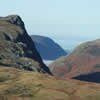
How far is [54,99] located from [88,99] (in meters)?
16.4

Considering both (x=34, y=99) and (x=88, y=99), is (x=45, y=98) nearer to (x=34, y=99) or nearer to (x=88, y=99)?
(x=34, y=99)

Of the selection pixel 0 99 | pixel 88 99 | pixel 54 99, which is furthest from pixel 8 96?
pixel 88 99

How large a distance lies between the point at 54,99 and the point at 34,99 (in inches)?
375

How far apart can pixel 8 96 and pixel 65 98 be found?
26.5m

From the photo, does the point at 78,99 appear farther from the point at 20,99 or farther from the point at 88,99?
the point at 20,99

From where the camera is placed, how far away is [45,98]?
19550cm

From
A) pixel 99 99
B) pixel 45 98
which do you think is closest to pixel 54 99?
pixel 45 98

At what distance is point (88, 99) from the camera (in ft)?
648

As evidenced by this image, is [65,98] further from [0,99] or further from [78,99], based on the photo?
[0,99]

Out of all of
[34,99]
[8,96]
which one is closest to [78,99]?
[34,99]

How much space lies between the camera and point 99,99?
198 meters

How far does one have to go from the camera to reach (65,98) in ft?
646

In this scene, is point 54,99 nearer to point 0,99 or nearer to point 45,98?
point 45,98

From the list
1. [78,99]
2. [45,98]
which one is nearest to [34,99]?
[45,98]
